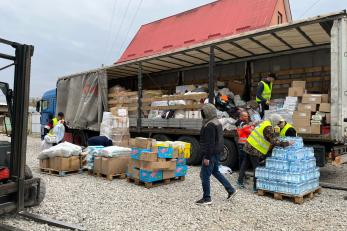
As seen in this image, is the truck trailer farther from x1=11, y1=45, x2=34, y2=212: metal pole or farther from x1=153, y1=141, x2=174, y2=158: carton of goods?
x1=11, y1=45, x2=34, y2=212: metal pole

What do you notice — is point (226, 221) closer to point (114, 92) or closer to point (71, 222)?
point (71, 222)

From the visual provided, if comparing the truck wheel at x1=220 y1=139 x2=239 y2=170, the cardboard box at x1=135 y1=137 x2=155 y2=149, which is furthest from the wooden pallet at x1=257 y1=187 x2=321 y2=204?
the truck wheel at x1=220 y1=139 x2=239 y2=170

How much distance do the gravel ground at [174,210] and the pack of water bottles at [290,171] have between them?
25 centimetres

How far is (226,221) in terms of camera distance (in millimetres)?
4895

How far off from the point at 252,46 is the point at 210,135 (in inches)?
185

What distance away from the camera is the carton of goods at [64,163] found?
826cm

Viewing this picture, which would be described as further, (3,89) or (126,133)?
(126,133)

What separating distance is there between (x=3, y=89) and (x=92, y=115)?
7.84 m

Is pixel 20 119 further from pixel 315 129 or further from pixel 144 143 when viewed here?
pixel 315 129

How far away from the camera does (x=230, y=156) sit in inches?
351

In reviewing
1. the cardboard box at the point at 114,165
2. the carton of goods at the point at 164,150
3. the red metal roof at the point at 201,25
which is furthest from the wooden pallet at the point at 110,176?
the red metal roof at the point at 201,25

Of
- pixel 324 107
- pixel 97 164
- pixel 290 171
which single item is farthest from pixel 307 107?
pixel 97 164

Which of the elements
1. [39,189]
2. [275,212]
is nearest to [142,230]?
[39,189]

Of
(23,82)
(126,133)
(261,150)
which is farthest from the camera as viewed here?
(126,133)
